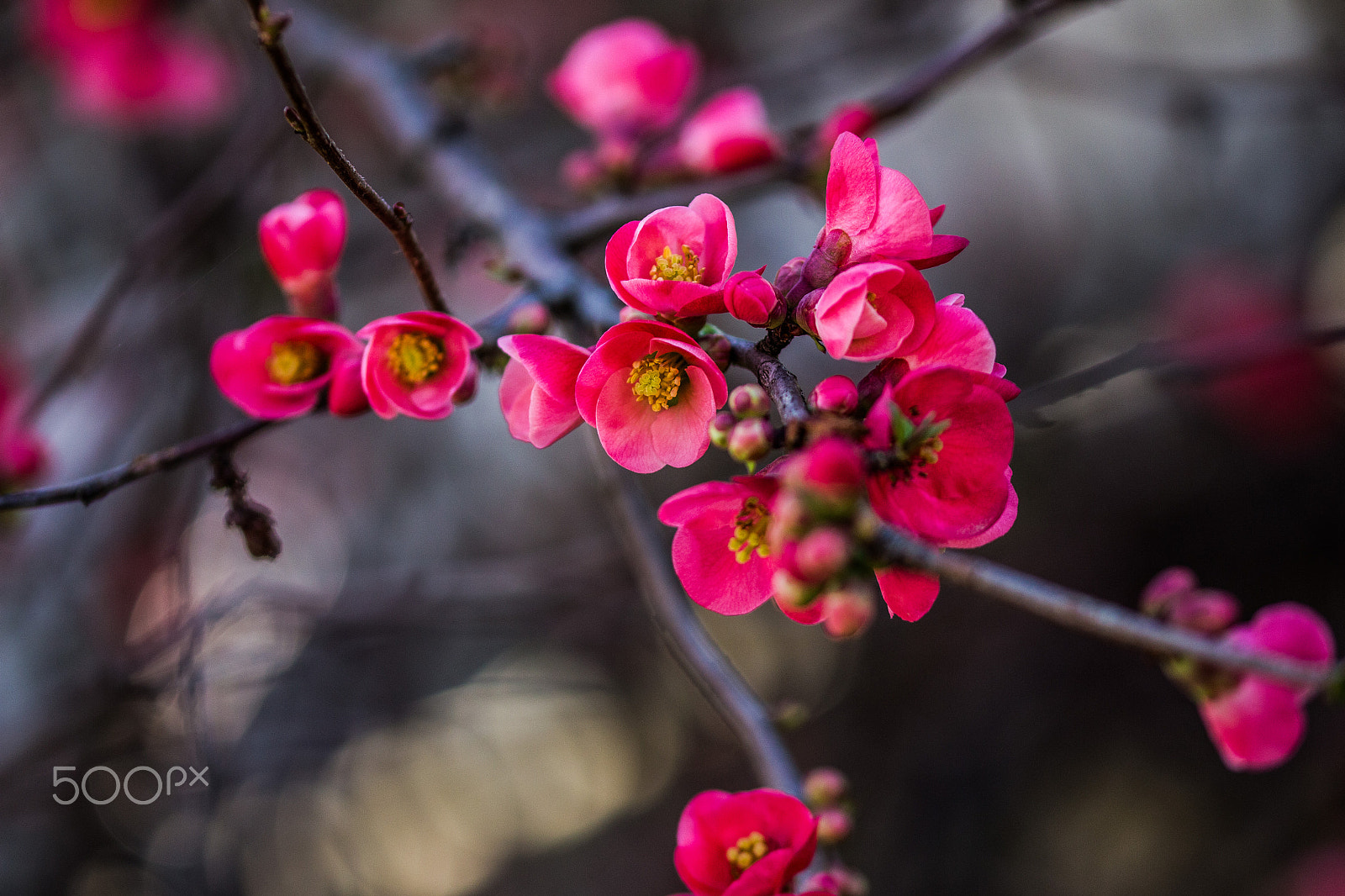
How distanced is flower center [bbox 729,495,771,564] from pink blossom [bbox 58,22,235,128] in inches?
80.3

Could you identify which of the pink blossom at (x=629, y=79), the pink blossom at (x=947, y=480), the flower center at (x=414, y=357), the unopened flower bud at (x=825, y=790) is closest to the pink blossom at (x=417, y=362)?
the flower center at (x=414, y=357)

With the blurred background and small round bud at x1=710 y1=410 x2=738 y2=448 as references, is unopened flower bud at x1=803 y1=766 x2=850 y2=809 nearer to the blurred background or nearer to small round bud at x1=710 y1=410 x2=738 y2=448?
small round bud at x1=710 y1=410 x2=738 y2=448

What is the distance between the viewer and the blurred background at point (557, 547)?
1700 millimetres

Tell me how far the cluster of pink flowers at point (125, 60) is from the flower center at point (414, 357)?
1754 mm

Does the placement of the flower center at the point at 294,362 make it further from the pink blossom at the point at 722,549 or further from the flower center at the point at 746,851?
the flower center at the point at 746,851

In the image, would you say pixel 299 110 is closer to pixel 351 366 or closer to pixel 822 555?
pixel 351 366

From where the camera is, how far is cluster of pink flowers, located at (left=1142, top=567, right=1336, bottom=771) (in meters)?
0.70

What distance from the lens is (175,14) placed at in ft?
6.57

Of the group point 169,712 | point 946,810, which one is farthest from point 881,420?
point 946,810

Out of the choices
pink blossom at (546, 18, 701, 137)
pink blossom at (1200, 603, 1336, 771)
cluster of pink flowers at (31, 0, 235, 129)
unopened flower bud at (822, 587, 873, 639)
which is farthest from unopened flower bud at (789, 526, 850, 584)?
cluster of pink flowers at (31, 0, 235, 129)

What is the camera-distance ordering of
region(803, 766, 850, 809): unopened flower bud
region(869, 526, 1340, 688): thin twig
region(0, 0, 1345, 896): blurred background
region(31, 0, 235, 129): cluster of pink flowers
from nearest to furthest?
region(869, 526, 1340, 688): thin twig
region(803, 766, 850, 809): unopened flower bud
region(0, 0, 1345, 896): blurred background
region(31, 0, 235, 129): cluster of pink flowers

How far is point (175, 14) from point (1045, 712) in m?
2.69

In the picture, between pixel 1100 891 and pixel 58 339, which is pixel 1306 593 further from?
pixel 58 339

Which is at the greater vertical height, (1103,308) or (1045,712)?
(1103,308)
